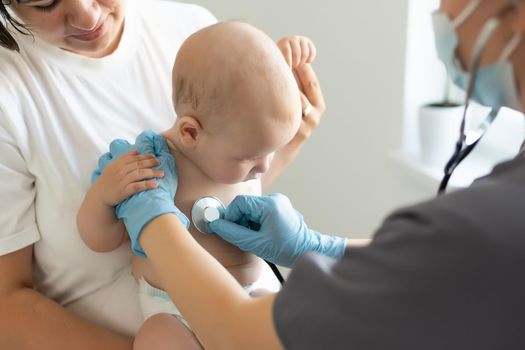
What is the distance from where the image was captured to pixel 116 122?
4.25 ft

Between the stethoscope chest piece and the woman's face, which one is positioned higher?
the woman's face

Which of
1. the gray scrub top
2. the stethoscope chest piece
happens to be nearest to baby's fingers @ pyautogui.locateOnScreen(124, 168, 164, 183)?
the stethoscope chest piece

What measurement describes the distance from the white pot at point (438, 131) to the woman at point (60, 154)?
93 cm

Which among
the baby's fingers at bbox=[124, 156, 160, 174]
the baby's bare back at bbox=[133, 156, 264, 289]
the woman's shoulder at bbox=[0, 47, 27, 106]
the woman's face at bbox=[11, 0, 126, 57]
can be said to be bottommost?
the baby's bare back at bbox=[133, 156, 264, 289]

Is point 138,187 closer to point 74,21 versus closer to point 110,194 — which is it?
point 110,194

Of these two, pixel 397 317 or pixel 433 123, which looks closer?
pixel 397 317

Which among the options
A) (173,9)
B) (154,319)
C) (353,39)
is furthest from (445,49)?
(353,39)

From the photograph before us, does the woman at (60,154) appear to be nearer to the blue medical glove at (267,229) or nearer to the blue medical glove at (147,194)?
the blue medical glove at (147,194)

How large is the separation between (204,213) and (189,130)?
0.15m

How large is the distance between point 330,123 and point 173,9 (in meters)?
0.90

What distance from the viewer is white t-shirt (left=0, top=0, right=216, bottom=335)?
1.17 metres

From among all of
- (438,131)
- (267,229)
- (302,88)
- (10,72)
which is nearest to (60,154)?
(10,72)

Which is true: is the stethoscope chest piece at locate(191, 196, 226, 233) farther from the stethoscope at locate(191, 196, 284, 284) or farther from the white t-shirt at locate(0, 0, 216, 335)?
the white t-shirt at locate(0, 0, 216, 335)

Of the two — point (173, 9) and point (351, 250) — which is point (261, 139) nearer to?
point (351, 250)
